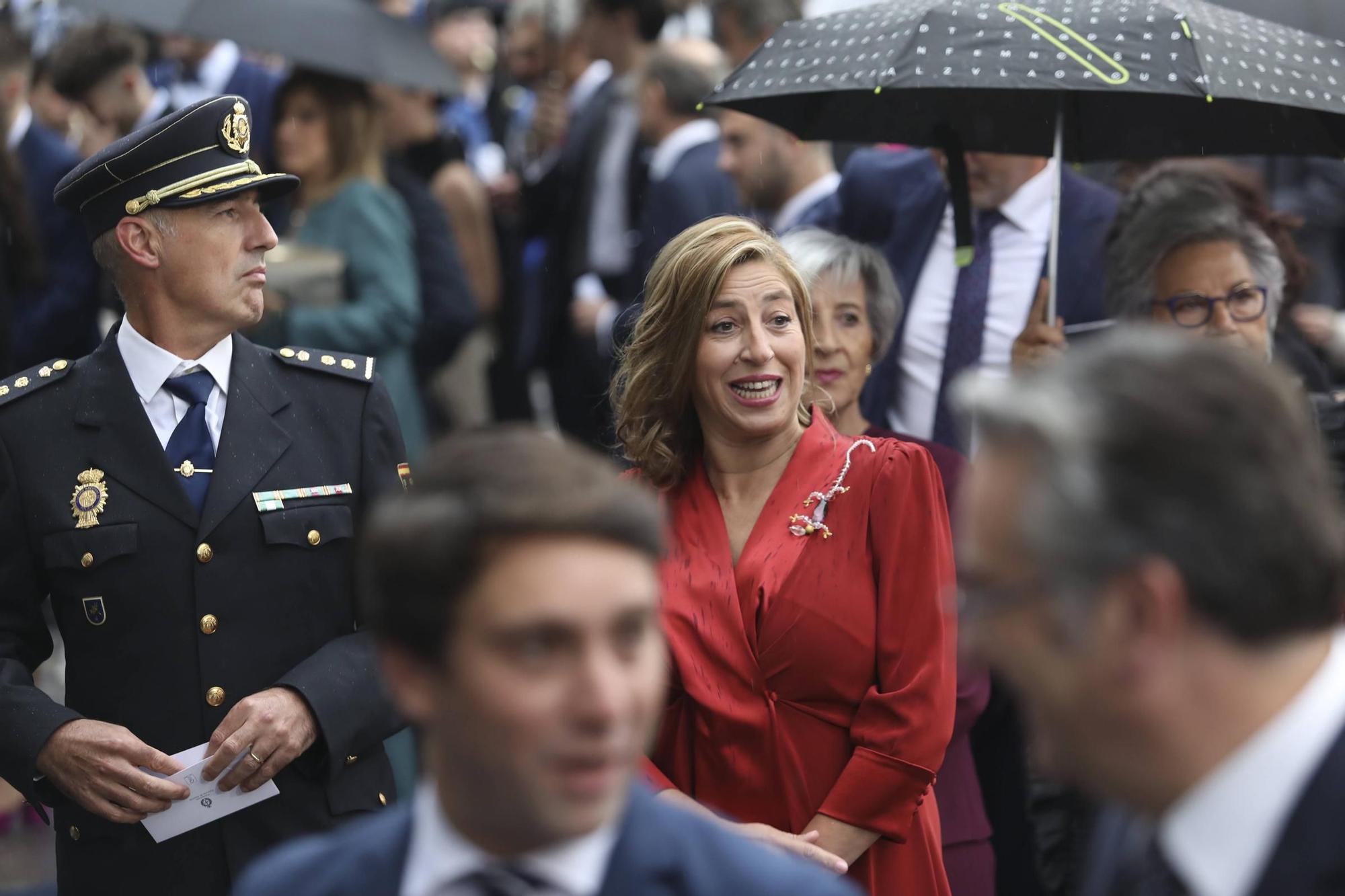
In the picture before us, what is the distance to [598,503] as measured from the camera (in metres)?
2.10

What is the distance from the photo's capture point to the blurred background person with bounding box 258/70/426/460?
6.59 meters

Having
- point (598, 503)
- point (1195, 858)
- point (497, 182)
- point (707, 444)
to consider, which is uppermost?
point (598, 503)

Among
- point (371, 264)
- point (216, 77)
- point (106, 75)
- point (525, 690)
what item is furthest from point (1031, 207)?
point (216, 77)

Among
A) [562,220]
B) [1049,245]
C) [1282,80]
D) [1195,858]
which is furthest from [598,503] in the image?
[562,220]

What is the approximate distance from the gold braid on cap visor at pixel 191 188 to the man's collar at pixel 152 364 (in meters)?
0.27

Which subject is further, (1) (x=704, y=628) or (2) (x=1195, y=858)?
(1) (x=704, y=628)

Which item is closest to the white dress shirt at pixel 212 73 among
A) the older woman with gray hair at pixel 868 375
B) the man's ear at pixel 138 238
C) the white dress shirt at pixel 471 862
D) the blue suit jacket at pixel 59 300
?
the blue suit jacket at pixel 59 300

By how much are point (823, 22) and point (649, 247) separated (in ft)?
7.02

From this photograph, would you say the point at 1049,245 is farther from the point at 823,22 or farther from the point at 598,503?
the point at 598,503

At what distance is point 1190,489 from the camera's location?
187 cm

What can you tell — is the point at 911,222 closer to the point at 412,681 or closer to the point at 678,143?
the point at 678,143

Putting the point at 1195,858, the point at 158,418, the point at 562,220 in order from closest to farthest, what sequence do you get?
1. the point at 1195,858
2. the point at 158,418
3. the point at 562,220

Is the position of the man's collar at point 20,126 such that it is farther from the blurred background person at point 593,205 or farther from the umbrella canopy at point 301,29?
the blurred background person at point 593,205

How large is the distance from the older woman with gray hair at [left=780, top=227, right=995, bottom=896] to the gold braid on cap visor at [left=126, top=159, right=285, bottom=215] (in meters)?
1.40
